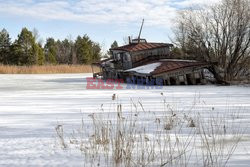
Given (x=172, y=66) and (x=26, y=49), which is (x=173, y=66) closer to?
(x=172, y=66)

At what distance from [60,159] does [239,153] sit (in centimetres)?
264

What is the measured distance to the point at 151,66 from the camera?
20.1 m

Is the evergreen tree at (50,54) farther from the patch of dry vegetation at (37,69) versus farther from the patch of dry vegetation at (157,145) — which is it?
the patch of dry vegetation at (157,145)

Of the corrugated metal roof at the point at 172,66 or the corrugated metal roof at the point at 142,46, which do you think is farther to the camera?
the corrugated metal roof at the point at 142,46

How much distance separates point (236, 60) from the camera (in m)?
20.0

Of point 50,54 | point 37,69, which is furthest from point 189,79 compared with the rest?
point 50,54

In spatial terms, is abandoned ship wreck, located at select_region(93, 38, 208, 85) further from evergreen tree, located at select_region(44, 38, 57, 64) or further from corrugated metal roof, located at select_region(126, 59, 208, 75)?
evergreen tree, located at select_region(44, 38, 57, 64)

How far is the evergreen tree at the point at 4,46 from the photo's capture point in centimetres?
4991

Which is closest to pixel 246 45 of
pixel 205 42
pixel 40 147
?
pixel 205 42

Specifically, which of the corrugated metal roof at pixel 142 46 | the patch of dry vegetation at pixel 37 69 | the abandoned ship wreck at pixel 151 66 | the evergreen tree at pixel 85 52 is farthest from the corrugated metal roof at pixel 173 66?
the evergreen tree at pixel 85 52

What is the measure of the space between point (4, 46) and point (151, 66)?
42574 millimetres

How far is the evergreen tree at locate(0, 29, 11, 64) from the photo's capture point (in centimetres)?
4991

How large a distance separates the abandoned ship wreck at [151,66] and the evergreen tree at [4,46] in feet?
97.7

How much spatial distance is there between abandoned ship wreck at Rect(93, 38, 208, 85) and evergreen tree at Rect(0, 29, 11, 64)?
2979 cm
